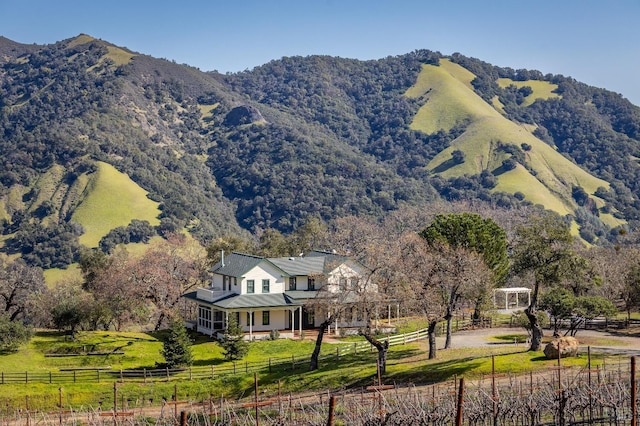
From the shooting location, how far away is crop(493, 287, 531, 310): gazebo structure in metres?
82.3

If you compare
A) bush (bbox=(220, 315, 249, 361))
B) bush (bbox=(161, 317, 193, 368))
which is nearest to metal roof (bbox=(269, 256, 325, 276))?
bush (bbox=(220, 315, 249, 361))

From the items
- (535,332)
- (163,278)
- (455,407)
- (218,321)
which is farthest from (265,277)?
(455,407)

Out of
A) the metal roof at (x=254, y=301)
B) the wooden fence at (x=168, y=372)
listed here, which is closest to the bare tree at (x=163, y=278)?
the metal roof at (x=254, y=301)

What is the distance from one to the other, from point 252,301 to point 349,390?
864 inches

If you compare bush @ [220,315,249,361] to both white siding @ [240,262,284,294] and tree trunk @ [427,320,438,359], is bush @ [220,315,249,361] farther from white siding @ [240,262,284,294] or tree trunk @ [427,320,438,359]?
tree trunk @ [427,320,438,359]

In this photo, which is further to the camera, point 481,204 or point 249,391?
point 481,204

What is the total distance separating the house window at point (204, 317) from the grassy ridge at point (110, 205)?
235ft

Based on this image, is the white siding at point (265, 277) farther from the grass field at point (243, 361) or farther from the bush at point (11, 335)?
the bush at point (11, 335)

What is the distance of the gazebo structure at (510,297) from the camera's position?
3241 inches

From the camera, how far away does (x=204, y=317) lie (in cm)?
7044

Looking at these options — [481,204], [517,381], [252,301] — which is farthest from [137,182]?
[517,381]

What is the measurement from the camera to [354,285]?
51406 millimetres

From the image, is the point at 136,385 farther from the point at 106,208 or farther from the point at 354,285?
the point at 106,208

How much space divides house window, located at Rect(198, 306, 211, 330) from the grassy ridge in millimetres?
71780
